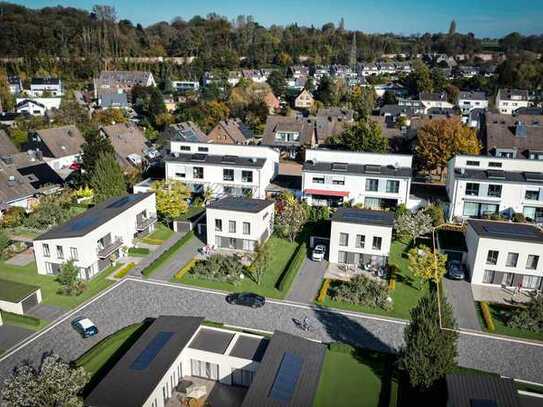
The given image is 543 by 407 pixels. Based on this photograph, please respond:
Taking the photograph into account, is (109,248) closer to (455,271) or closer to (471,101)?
(455,271)

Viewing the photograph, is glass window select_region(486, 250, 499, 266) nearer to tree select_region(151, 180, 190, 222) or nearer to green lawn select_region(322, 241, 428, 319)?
green lawn select_region(322, 241, 428, 319)

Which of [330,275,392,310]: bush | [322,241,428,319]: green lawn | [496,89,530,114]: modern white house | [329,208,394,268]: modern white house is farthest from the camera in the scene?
[496,89,530,114]: modern white house

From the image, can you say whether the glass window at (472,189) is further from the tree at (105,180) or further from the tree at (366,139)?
the tree at (105,180)

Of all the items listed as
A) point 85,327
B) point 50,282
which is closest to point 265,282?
point 85,327

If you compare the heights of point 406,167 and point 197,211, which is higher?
point 406,167

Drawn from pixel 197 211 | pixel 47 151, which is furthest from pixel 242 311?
pixel 47 151

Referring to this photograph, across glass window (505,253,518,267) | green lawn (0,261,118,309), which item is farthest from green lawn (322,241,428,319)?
green lawn (0,261,118,309)

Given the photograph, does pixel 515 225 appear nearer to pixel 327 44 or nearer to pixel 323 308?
pixel 323 308
